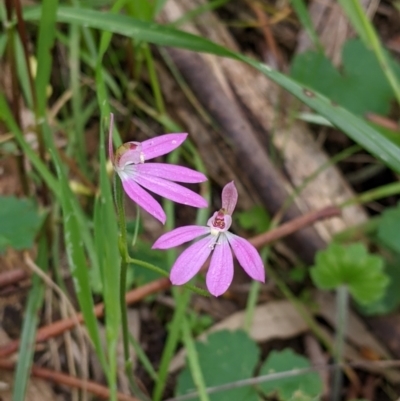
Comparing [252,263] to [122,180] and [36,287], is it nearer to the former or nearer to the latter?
[122,180]

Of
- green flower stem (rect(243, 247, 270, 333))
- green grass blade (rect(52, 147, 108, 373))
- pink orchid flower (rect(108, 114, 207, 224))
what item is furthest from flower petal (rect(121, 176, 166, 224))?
green flower stem (rect(243, 247, 270, 333))

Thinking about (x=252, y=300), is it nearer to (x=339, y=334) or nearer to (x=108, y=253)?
(x=339, y=334)

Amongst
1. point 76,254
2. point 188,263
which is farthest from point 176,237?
point 76,254

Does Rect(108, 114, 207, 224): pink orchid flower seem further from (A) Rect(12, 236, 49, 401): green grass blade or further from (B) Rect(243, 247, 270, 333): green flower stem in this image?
(B) Rect(243, 247, 270, 333): green flower stem

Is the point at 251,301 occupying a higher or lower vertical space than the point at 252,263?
lower

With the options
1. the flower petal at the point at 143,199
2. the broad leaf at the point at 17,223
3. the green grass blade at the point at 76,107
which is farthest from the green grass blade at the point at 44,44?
the flower petal at the point at 143,199

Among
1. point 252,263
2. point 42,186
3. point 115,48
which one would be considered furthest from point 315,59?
point 252,263
